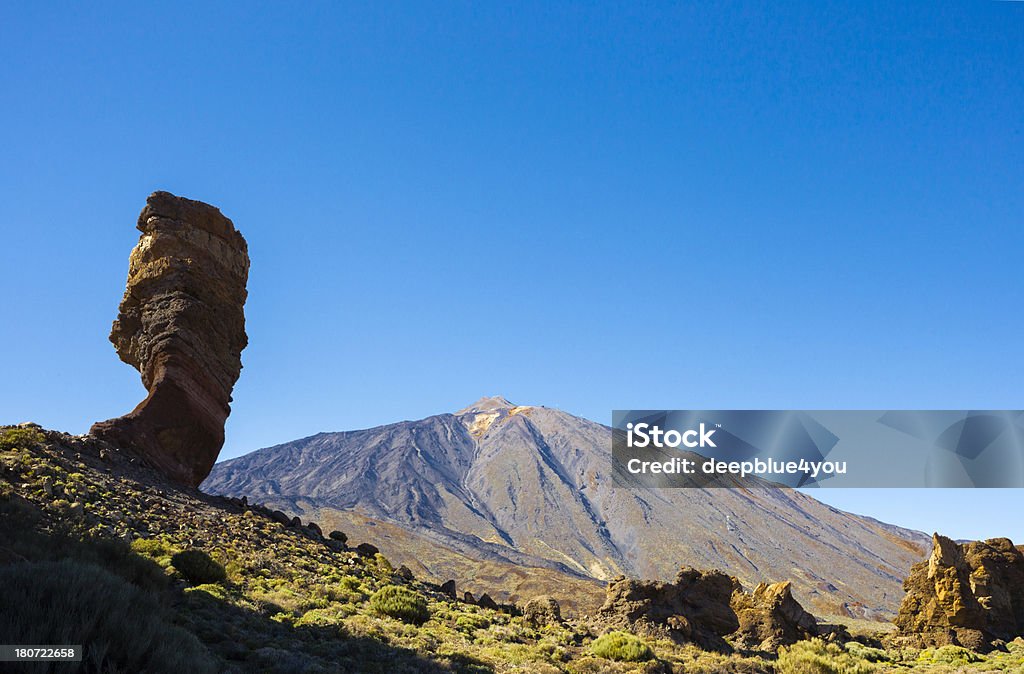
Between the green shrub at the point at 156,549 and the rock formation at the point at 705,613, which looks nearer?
the green shrub at the point at 156,549

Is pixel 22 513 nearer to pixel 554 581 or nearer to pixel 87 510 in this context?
pixel 87 510

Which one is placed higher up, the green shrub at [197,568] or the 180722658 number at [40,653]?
the 180722658 number at [40,653]

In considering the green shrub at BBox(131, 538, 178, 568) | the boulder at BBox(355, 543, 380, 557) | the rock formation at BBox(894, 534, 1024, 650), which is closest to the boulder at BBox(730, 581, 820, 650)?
the rock formation at BBox(894, 534, 1024, 650)

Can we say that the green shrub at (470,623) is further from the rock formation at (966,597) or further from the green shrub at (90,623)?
the rock formation at (966,597)

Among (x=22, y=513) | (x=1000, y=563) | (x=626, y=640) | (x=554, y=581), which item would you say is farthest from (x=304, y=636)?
(x=554, y=581)

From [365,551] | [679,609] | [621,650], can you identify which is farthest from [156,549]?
[679,609]

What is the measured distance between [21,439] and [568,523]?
13977cm

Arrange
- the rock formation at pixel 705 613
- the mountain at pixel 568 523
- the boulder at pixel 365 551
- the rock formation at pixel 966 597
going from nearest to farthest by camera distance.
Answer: the rock formation at pixel 705 613
the boulder at pixel 365 551
the rock formation at pixel 966 597
the mountain at pixel 568 523

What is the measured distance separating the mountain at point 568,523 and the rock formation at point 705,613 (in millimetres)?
50995

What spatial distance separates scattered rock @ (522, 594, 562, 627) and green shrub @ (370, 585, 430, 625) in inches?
194

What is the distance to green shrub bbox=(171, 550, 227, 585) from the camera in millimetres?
15523

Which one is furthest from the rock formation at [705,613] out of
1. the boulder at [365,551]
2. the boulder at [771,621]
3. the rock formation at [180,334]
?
the rock formation at [180,334]

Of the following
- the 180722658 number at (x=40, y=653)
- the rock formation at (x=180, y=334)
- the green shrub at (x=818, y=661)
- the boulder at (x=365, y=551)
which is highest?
the rock formation at (x=180, y=334)

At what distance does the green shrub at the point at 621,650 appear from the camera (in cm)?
1694
